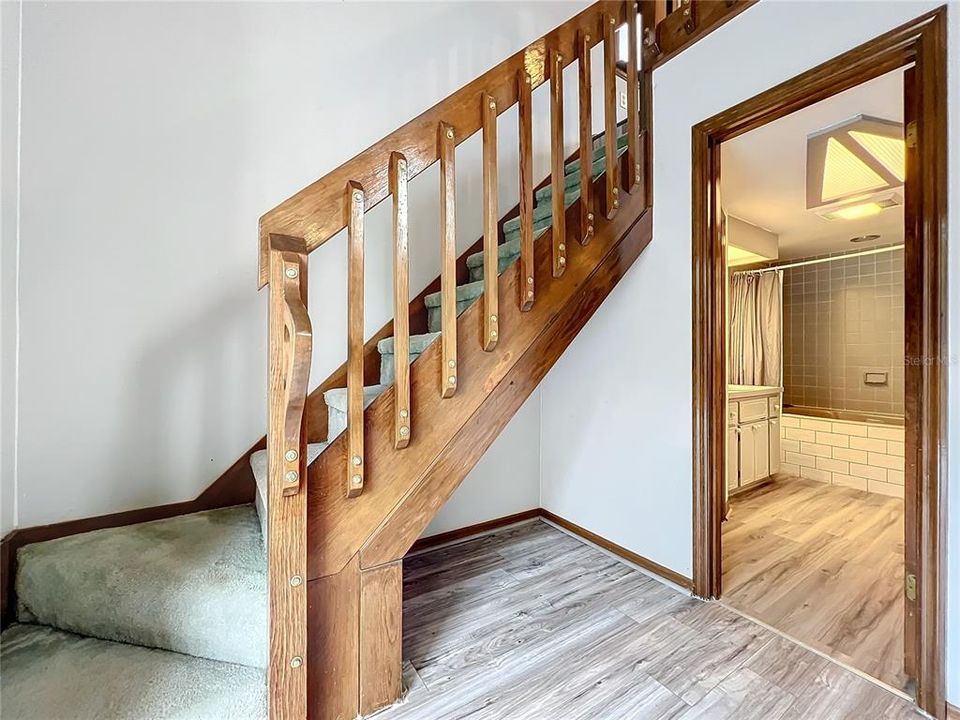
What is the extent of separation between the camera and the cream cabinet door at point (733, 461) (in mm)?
2979

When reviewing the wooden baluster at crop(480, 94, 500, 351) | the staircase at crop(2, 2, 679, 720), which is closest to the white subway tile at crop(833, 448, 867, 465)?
the staircase at crop(2, 2, 679, 720)

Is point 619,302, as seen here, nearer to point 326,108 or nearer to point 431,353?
point 431,353

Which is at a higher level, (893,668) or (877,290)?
(877,290)

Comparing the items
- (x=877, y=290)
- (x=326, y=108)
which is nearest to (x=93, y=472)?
(x=326, y=108)

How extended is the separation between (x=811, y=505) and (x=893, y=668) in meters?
1.81

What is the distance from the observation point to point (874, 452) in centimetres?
321

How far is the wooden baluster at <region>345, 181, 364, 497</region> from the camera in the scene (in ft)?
3.57

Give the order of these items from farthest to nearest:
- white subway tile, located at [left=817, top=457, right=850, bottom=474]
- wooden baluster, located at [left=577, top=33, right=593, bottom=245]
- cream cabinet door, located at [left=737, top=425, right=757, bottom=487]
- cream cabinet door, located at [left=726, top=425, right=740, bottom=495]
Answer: white subway tile, located at [left=817, top=457, right=850, bottom=474] → cream cabinet door, located at [left=737, top=425, right=757, bottom=487] → cream cabinet door, located at [left=726, top=425, right=740, bottom=495] → wooden baluster, located at [left=577, top=33, right=593, bottom=245]

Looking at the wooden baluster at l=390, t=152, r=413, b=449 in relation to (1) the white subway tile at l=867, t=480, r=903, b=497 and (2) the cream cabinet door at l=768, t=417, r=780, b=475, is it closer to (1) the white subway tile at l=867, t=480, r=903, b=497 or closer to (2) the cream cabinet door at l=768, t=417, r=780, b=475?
(2) the cream cabinet door at l=768, t=417, r=780, b=475

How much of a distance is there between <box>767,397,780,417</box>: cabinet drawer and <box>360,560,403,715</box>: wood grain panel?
11.2ft

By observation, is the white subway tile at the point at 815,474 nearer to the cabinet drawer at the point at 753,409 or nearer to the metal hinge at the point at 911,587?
the cabinet drawer at the point at 753,409

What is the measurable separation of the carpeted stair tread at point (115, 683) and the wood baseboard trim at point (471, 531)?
112 centimetres

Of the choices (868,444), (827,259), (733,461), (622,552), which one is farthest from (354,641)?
(827,259)

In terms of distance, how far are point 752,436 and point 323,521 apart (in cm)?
330
